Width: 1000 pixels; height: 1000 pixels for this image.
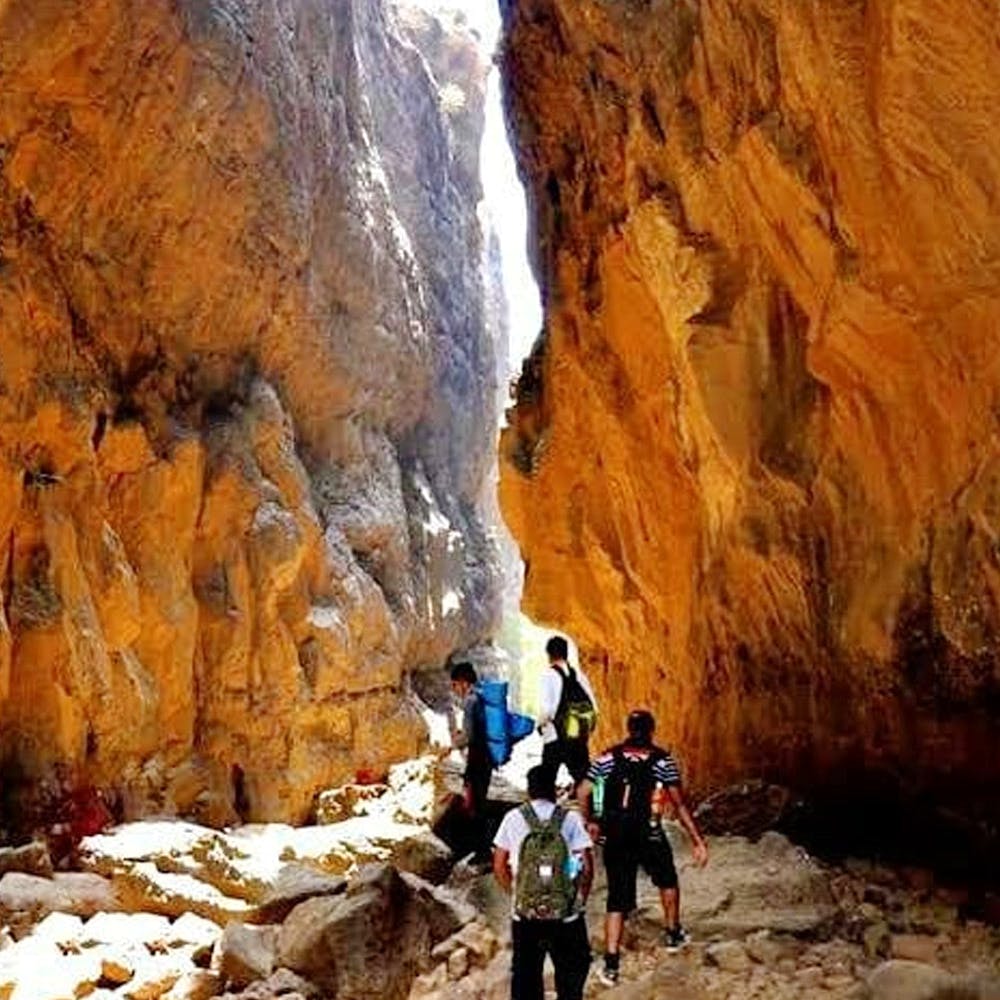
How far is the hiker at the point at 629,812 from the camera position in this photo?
673cm

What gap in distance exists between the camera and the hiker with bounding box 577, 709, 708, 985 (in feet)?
22.1

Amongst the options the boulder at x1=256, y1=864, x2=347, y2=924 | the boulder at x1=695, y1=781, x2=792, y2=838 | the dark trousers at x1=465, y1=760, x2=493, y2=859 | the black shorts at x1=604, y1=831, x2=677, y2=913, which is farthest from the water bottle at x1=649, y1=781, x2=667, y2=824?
the boulder at x1=256, y1=864, x2=347, y2=924

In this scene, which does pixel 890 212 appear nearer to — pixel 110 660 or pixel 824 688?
pixel 824 688

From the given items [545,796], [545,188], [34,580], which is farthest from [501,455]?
[545,796]

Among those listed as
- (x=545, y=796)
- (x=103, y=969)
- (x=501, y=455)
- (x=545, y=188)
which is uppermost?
(x=545, y=188)

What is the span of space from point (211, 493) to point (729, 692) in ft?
47.8

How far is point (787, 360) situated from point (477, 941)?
5.85 meters

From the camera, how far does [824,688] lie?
10359 millimetres

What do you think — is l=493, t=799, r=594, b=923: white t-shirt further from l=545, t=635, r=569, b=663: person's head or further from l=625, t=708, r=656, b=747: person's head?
l=545, t=635, r=569, b=663: person's head

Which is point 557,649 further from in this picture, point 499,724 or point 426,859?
point 426,859

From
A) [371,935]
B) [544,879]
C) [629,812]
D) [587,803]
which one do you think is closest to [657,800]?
[629,812]

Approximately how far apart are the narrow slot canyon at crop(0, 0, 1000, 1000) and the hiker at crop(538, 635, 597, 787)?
71cm

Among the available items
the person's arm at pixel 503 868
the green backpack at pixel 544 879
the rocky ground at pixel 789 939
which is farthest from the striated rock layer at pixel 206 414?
the green backpack at pixel 544 879

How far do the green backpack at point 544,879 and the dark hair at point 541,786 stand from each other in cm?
23
